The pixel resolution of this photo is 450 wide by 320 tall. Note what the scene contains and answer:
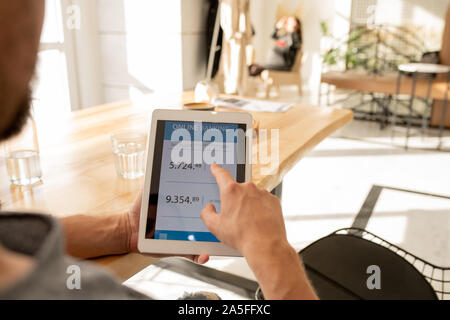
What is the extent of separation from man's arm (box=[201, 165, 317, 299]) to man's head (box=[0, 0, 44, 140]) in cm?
33

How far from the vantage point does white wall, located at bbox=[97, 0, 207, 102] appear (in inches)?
157

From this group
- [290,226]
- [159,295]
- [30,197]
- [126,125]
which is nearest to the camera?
[30,197]

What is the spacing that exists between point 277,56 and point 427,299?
5.03 m

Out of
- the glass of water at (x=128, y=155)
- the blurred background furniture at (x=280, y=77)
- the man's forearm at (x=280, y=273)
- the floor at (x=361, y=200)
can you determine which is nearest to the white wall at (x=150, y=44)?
the blurred background furniture at (x=280, y=77)

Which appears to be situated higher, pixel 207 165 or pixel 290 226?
pixel 207 165

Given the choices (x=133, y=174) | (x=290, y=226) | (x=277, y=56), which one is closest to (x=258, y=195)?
(x=133, y=174)

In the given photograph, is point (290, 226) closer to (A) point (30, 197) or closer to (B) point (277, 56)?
(A) point (30, 197)

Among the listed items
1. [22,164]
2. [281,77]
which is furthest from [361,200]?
[281,77]

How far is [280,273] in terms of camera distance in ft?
1.71

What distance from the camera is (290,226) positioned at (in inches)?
90.4

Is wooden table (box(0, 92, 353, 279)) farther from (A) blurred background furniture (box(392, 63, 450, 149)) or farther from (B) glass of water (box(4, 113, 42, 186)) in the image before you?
(A) blurred background furniture (box(392, 63, 450, 149))

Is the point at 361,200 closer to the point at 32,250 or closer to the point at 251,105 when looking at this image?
the point at 251,105

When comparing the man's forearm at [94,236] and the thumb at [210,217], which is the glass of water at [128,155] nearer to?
the man's forearm at [94,236]

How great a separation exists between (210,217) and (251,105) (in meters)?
1.35
